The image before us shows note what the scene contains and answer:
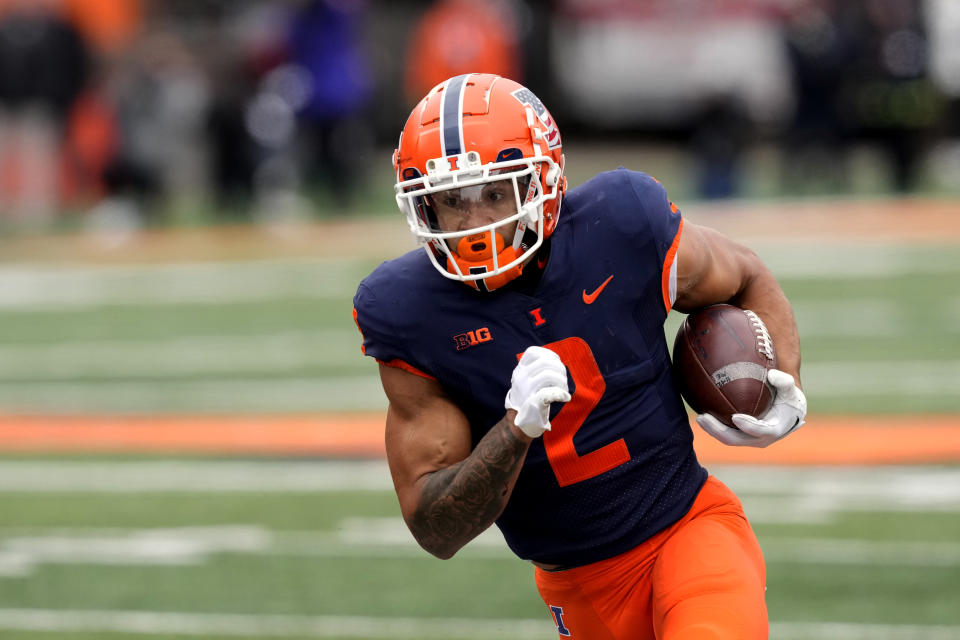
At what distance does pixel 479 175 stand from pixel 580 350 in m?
0.45

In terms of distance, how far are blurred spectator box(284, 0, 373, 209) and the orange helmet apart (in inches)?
490

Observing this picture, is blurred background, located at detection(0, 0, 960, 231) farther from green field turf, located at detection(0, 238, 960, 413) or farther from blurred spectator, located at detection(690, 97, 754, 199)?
green field turf, located at detection(0, 238, 960, 413)

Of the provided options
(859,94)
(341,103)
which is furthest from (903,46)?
(341,103)

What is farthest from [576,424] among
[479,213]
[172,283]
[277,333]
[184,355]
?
[172,283]

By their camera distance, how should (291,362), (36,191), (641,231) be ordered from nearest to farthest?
(641,231) → (291,362) → (36,191)

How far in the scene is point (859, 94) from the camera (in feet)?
53.5

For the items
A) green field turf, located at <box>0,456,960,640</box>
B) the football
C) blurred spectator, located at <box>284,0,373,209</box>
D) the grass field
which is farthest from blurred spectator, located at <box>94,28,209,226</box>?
the football

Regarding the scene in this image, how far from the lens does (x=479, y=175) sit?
3.49m

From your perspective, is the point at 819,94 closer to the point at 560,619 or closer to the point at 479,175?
→ the point at 560,619

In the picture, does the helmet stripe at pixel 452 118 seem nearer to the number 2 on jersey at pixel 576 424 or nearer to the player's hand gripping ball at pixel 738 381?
the number 2 on jersey at pixel 576 424

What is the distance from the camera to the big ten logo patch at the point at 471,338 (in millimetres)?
3574

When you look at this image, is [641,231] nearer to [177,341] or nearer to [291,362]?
[291,362]

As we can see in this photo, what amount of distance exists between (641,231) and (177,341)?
8058 millimetres

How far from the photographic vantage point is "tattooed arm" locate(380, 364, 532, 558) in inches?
130
